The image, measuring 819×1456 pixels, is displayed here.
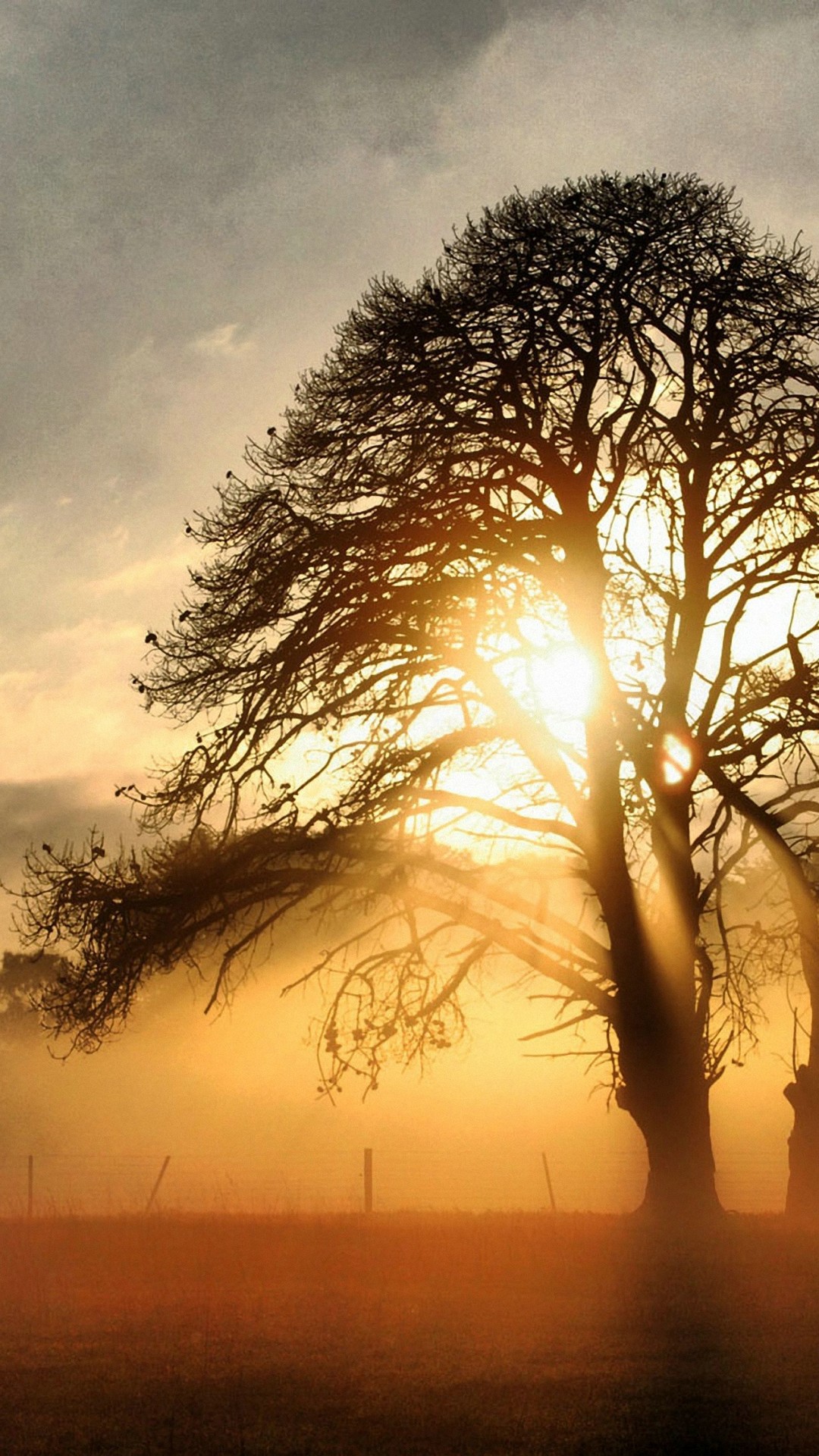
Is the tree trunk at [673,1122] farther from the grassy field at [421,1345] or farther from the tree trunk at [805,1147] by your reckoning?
the tree trunk at [805,1147]

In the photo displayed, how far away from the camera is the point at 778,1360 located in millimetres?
10328

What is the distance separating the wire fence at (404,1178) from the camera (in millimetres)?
36906

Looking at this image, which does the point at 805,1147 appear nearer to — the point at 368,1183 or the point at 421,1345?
the point at 421,1345

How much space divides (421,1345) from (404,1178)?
52403 millimetres

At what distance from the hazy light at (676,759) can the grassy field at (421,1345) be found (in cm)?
463

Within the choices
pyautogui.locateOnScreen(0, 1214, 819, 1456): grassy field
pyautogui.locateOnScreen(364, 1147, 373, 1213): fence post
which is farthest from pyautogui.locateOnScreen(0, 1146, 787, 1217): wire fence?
pyautogui.locateOnScreen(0, 1214, 819, 1456): grassy field

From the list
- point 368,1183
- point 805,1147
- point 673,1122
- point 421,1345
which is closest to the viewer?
point 421,1345

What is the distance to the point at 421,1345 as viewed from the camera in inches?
431

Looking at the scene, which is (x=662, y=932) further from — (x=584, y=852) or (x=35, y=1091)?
(x=35, y=1091)

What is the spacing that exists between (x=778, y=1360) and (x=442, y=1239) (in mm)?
5916

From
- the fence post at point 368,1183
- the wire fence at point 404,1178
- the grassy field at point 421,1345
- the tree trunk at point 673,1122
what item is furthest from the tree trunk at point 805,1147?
the wire fence at point 404,1178

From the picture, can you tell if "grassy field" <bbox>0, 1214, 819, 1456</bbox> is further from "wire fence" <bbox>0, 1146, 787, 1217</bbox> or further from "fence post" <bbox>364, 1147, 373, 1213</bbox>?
"wire fence" <bbox>0, 1146, 787, 1217</bbox>

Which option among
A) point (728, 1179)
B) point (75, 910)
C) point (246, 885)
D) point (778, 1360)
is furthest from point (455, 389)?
point (728, 1179)

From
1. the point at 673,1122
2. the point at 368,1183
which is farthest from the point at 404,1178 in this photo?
the point at 673,1122
